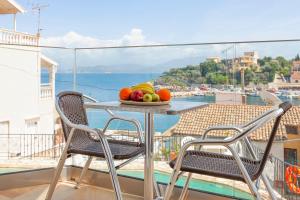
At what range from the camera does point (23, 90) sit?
18.1 ft

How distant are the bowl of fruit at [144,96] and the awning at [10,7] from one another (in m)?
8.22

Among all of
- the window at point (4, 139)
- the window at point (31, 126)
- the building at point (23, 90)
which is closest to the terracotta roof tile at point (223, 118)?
the building at point (23, 90)

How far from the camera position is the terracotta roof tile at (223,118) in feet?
7.92

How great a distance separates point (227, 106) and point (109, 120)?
1.07 metres

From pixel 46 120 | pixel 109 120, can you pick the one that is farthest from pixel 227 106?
pixel 46 120

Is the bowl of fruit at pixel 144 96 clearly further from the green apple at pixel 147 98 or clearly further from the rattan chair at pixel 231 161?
the rattan chair at pixel 231 161

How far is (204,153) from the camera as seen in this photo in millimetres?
1895

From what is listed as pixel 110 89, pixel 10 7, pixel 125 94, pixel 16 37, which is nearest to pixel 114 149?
pixel 125 94

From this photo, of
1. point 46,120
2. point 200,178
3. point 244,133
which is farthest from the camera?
point 46,120

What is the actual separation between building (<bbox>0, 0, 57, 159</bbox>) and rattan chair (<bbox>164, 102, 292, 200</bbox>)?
2.61 metres

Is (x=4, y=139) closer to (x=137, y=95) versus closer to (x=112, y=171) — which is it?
(x=112, y=171)

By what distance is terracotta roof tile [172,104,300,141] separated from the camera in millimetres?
2414

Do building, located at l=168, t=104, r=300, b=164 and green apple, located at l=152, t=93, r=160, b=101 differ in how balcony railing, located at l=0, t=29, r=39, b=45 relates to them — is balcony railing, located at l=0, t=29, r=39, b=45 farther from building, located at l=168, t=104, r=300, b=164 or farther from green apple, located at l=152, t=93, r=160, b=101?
green apple, located at l=152, t=93, r=160, b=101

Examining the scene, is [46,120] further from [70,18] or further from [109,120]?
[70,18]
